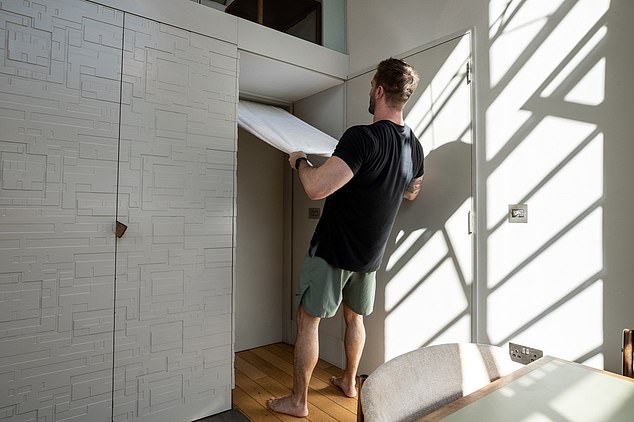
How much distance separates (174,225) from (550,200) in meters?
1.81

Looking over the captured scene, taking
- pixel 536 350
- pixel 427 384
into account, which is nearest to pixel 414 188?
pixel 536 350

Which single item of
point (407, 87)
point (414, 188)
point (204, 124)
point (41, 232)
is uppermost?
point (407, 87)

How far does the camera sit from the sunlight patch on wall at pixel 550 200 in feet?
5.39

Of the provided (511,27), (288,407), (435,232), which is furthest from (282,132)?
Answer: (288,407)

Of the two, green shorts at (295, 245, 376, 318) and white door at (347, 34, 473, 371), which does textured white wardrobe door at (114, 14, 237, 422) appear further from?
white door at (347, 34, 473, 371)

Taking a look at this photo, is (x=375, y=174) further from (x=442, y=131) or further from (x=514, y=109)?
(x=514, y=109)

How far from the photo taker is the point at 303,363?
211 centimetres

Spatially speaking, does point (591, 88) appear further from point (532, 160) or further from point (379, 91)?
point (379, 91)

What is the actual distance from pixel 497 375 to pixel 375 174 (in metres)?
1.09

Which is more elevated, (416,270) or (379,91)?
(379,91)

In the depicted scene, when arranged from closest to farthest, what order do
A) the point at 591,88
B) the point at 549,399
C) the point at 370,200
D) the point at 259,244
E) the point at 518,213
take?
the point at 549,399
the point at 591,88
the point at 518,213
the point at 370,200
the point at 259,244

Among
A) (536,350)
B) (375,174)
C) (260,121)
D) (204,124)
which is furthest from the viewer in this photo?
(260,121)

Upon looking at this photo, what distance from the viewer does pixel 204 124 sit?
7.00ft

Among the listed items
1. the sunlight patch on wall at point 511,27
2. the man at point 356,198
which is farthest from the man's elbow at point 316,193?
the sunlight patch on wall at point 511,27
